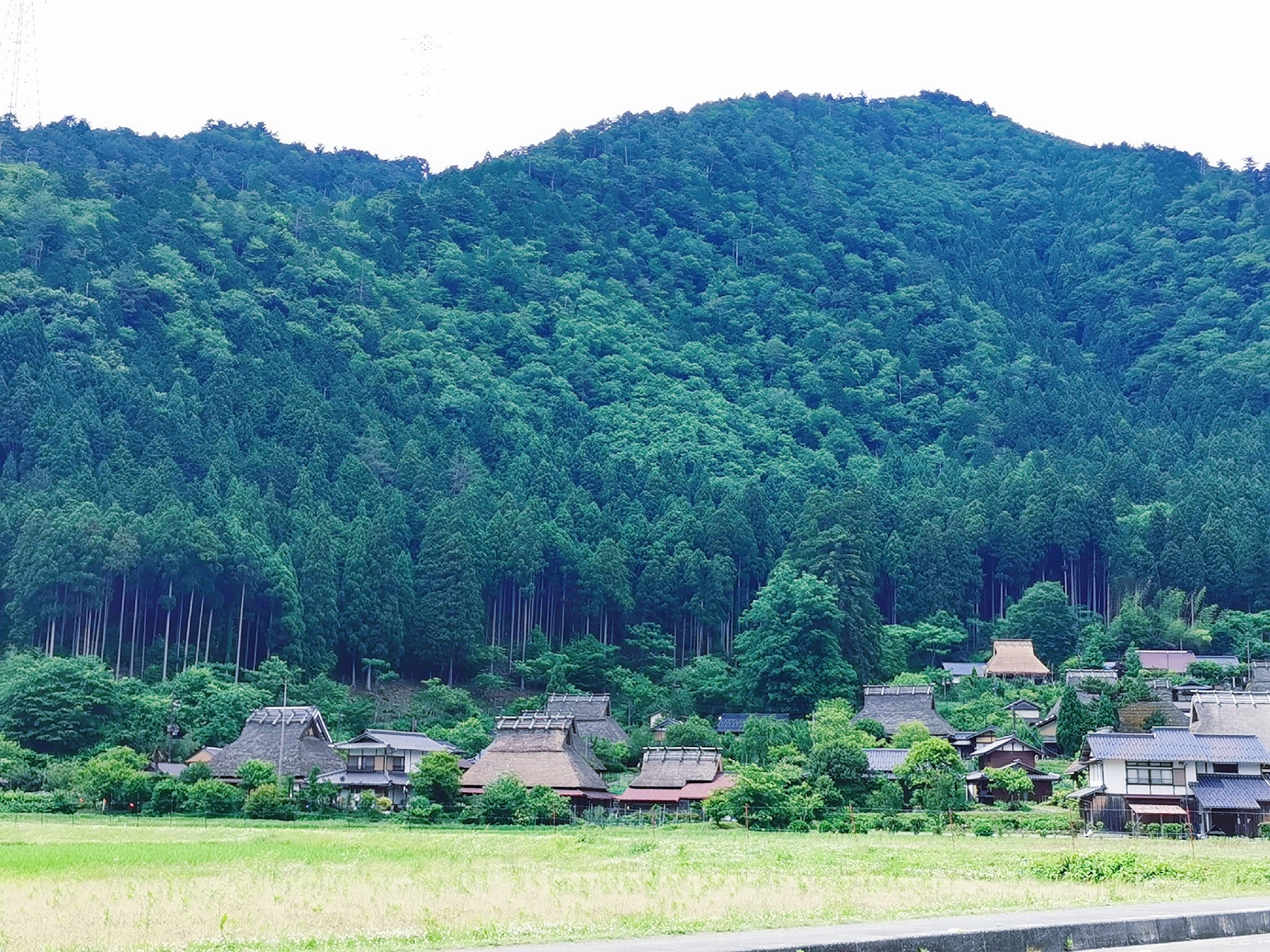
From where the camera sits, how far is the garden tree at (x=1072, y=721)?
55.9 m

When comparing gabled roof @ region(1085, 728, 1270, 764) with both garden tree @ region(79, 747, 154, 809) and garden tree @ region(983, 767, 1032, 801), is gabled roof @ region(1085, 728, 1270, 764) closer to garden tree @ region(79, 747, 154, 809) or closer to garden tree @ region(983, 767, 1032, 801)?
garden tree @ region(983, 767, 1032, 801)

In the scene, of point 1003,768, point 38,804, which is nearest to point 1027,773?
point 1003,768

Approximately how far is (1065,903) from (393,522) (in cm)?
6160

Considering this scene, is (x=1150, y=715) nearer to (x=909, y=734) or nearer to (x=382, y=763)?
(x=909, y=734)

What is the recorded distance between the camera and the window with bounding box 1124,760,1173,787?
45031mm

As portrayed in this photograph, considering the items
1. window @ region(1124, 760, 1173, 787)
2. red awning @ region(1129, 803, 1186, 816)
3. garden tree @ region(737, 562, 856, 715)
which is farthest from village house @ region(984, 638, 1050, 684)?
red awning @ region(1129, 803, 1186, 816)

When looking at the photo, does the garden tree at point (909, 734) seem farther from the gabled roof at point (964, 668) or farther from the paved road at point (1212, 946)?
the paved road at point (1212, 946)

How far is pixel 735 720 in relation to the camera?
66.8 m

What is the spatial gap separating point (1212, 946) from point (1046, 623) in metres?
63.6

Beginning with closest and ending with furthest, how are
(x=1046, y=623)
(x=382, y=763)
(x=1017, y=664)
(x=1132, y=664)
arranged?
(x=382, y=763)
(x=1132, y=664)
(x=1017, y=664)
(x=1046, y=623)

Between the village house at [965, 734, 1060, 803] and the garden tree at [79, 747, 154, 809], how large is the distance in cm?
2755

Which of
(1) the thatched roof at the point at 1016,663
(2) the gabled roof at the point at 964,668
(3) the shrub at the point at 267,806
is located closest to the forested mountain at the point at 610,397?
(2) the gabled roof at the point at 964,668

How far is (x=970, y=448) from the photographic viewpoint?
367ft

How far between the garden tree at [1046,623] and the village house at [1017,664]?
113 inches
